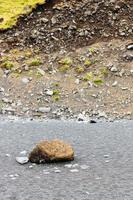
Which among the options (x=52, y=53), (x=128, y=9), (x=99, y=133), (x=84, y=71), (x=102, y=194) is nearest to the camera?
(x=102, y=194)

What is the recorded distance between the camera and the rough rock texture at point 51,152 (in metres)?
9.30

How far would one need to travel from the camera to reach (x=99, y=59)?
69.3 feet

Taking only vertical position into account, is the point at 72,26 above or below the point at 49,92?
above

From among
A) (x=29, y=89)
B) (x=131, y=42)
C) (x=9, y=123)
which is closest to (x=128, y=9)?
(x=131, y=42)

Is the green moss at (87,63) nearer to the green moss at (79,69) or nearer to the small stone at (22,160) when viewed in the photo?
the green moss at (79,69)

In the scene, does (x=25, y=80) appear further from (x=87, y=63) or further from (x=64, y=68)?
(x=87, y=63)

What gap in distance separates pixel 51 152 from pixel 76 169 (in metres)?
0.54

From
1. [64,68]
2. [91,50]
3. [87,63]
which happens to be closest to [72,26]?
[91,50]

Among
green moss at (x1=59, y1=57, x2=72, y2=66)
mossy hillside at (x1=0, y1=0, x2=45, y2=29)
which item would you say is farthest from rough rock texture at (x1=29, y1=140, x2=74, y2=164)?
mossy hillside at (x1=0, y1=0, x2=45, y2=29)

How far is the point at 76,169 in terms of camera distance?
9344mm

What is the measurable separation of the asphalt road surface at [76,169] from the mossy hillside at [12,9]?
39.2 feet

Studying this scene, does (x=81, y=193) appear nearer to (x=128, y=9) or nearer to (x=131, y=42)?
(x=131, y=42)

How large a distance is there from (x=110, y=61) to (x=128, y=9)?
14.4ft

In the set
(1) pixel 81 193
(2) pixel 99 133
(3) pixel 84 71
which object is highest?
(1) pixel 81 193
